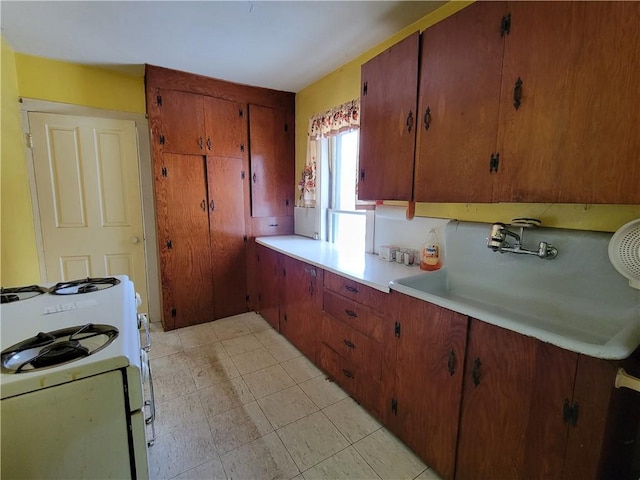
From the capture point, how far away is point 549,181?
1091mm

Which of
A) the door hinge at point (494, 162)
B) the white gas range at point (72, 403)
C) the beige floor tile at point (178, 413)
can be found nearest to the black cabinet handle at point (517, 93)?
the door hinge at point (494, 162)

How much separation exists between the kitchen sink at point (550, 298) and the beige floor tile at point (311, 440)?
0.94 metres

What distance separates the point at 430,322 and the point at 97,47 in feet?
9.84

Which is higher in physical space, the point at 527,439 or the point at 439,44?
the point at 439,44

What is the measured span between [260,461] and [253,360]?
0.94 m

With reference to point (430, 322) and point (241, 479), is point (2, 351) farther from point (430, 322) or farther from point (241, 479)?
point (430, 322)

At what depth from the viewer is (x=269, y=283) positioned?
2896mm

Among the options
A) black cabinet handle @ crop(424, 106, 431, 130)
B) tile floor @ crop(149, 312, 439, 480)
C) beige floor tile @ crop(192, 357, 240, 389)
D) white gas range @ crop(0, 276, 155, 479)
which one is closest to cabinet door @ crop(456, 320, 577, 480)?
tile floor @ crop(149, 312, 439, 480)

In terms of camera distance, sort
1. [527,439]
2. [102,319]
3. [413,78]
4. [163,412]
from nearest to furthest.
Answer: [527,439]
[102,319]
[413,78]
[163,412]

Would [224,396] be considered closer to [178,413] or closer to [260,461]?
[178,413]

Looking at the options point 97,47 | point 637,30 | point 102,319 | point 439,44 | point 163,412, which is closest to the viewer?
point 637,30

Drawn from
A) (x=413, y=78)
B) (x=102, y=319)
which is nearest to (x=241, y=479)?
(x=102, y=319)

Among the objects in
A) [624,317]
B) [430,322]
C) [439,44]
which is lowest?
[430,322]

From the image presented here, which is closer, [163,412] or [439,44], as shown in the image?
[439,44]
